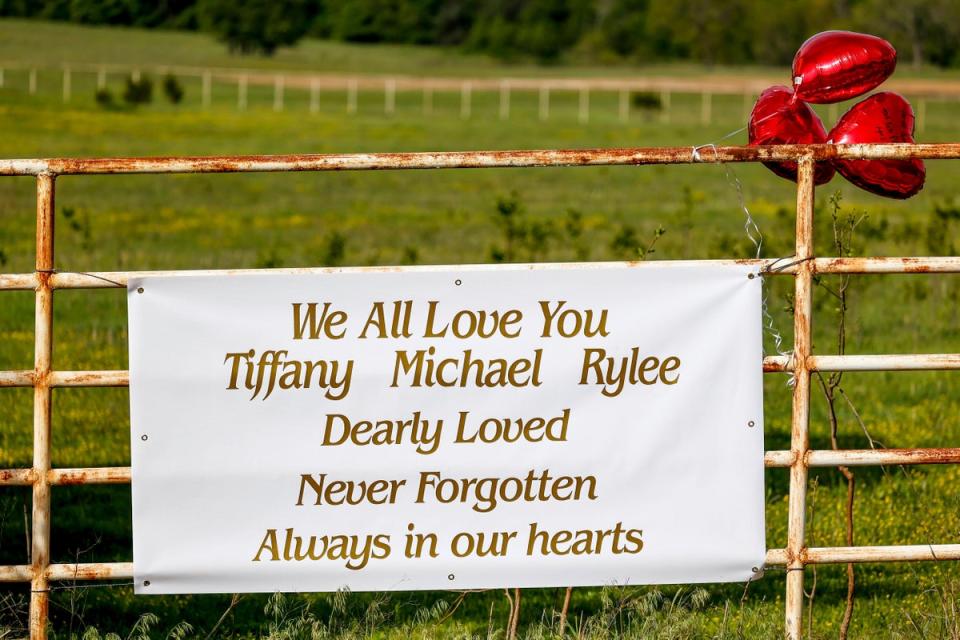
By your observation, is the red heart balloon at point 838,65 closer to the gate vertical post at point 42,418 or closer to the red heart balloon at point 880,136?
the red heart balloon at point 880,136

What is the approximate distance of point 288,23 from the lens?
126 m

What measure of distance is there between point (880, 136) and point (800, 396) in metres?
0.94

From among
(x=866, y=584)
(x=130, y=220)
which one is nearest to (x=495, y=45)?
(x=130, y=220)

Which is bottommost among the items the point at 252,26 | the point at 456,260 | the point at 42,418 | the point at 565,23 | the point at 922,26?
the point at 252,26

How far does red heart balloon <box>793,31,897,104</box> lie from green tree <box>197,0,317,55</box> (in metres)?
119

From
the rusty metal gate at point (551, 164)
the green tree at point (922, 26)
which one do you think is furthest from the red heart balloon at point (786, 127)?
the green tree at point (922, 26)

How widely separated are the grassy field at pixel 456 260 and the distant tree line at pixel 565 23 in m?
66.0

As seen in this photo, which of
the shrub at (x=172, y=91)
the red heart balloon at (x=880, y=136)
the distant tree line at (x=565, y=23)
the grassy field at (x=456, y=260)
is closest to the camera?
the red heart balloon at (x=880, y=136)

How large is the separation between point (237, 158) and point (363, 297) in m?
0.64

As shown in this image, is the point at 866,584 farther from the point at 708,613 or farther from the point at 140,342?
the point at 140,342

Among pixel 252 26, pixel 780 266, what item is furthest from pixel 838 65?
pixel 252 26

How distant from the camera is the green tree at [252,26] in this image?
4724 inches

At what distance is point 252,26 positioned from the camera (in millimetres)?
119500

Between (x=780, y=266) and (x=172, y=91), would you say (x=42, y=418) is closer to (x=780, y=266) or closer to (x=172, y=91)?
(x=780, y=266)
